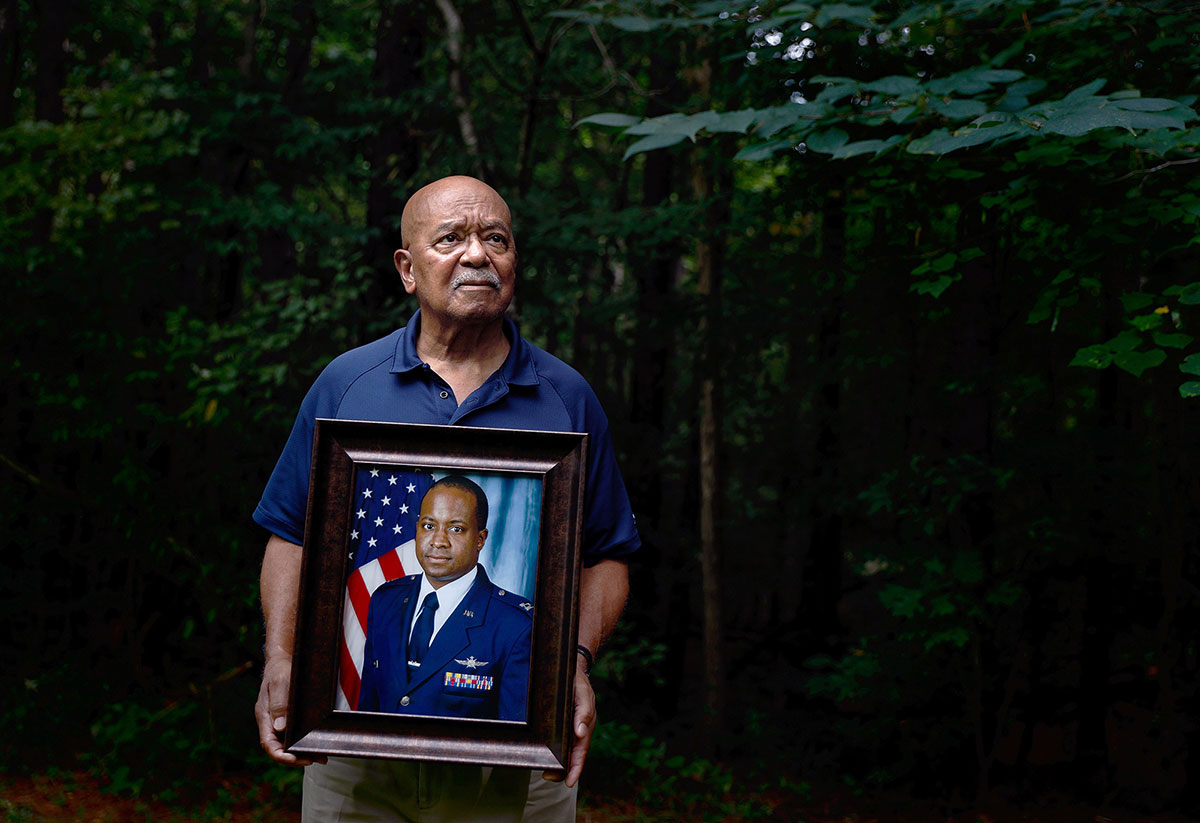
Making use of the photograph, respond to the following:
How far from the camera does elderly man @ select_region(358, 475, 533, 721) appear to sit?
5.74 feet

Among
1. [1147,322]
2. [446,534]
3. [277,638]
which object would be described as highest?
[1147,322]

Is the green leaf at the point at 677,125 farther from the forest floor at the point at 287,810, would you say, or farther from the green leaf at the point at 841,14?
the forest floor at the point at 287,810

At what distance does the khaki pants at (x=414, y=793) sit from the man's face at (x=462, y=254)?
0.96 meters

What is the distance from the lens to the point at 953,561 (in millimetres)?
6012

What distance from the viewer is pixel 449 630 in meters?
1.78

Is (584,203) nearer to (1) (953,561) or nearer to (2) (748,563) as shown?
(1) (953,561)

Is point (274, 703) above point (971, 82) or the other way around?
the other way around

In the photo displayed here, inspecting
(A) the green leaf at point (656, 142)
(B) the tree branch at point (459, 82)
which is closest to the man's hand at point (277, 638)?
(A) the green leaf at point (656, 142)

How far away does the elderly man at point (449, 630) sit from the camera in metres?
1.75

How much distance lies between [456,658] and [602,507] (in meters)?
0.48

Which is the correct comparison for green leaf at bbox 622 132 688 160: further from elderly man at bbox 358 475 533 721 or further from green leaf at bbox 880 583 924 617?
green leaf at bbox 880 583 924 617

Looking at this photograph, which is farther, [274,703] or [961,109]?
[961,109]

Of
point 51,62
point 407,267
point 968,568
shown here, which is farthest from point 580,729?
point 51,62

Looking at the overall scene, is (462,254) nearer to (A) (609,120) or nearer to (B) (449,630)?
(B) (449,630)
